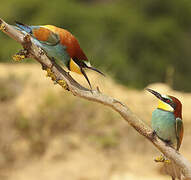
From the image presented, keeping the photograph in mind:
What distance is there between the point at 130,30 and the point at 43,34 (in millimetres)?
6603

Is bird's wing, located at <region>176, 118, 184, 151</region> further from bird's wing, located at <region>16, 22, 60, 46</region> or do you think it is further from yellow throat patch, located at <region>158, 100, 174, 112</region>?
bird's wing, located at <region>16, 22, 60, 46</region>

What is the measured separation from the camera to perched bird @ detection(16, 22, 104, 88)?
3.23ft

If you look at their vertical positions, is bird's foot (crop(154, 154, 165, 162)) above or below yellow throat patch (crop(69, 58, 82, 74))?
below

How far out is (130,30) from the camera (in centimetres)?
753

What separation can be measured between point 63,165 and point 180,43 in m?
4.25

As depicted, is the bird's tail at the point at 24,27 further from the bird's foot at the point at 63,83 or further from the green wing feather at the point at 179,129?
the green wing feather at the point at 179,129

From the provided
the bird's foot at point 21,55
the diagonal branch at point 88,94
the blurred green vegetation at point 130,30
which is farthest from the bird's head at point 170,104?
the blurred green vegetation at point 130,30

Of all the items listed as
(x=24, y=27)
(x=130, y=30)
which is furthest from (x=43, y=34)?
(x=130, y=30)

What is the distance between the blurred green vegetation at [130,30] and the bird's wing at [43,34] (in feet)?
17.0

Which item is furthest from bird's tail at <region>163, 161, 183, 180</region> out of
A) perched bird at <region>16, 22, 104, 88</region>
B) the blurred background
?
the blurred background

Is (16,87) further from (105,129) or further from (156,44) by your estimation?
(156,44)

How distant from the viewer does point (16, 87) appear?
489 centimetres

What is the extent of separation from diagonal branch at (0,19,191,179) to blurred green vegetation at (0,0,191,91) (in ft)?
17.2

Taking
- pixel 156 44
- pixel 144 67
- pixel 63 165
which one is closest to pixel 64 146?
pixel 63 165
